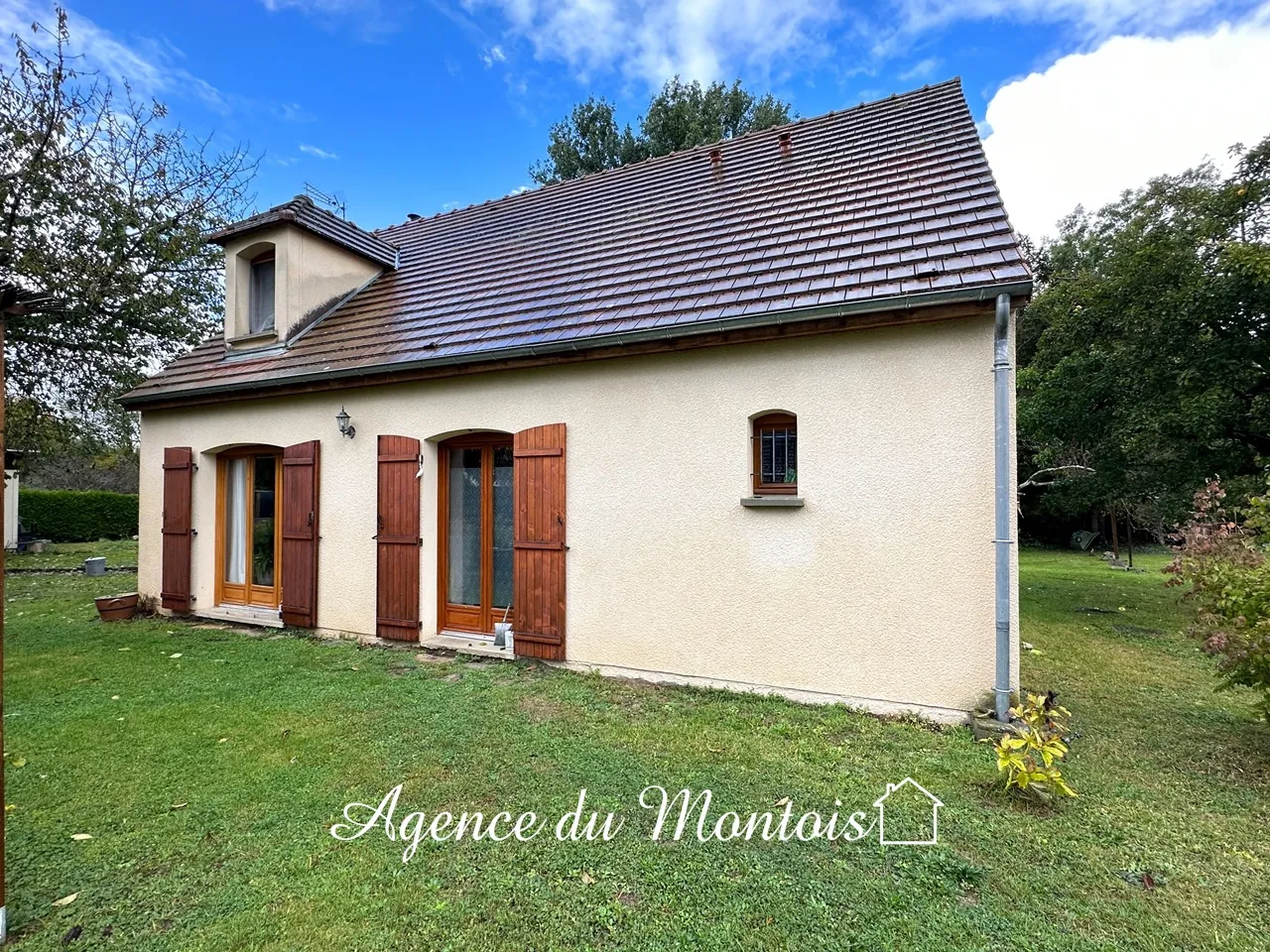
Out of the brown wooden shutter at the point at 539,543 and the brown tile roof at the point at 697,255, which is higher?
the brown tile roof at the point at 697,255

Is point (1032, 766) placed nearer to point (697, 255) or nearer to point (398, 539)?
point (697, 255)

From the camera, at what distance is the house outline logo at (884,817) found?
2857mm

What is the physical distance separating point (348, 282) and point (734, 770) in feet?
28.0

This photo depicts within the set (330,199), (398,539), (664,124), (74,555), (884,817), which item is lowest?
(884,817)

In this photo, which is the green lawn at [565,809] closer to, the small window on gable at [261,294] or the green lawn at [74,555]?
the small window on gable at [261,294]

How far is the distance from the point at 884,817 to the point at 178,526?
8.99 m

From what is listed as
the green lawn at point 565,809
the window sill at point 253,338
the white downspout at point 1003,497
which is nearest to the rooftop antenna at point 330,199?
the window sill at point 253,338

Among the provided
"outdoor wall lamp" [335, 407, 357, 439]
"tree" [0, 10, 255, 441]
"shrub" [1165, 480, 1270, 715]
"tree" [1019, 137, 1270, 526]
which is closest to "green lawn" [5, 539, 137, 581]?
"tree" [0, 10, 255, 441]

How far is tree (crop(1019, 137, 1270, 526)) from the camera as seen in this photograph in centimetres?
879

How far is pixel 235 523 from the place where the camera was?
312 inches

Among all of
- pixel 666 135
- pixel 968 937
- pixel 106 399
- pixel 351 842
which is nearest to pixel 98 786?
pixel 351 842

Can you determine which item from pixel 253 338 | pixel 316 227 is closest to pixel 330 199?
pixel 316 227

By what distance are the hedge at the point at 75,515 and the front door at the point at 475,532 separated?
20.4m

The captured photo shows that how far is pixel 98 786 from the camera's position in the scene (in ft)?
11.0
